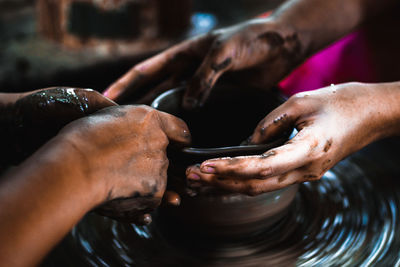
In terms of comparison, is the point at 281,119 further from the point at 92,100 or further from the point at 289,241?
the point at 92,100

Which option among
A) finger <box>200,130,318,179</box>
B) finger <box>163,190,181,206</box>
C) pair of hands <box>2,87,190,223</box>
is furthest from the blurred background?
finger <box>200,130,318,179</box>

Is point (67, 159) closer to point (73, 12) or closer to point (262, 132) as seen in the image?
point (262, 132)

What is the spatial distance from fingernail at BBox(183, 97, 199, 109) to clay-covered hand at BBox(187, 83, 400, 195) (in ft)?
0.77

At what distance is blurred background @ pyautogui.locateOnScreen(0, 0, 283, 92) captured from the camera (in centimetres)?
266

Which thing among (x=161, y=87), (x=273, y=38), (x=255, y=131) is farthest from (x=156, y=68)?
(x=255, y=131)

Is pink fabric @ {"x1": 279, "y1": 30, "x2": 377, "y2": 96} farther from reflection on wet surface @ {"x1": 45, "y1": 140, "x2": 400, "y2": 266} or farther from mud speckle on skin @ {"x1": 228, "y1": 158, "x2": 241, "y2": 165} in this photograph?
mud speckle on skin @ {"x1": 228, "y1": 158, "x2": 241, "y2": 165}

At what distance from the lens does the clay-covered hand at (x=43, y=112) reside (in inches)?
34.1

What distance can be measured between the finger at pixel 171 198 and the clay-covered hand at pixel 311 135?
0.24 ft

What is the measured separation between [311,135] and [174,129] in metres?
0.27

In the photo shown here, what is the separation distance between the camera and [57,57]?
9.42 ft

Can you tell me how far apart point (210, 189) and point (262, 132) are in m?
0.15

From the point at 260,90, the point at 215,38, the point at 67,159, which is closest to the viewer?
the point at 67,159

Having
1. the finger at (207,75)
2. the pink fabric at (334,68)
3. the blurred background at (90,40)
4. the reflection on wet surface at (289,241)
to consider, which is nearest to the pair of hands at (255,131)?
the finger at (207,75)

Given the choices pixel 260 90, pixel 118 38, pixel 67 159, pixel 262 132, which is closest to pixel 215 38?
pixel 260 90
